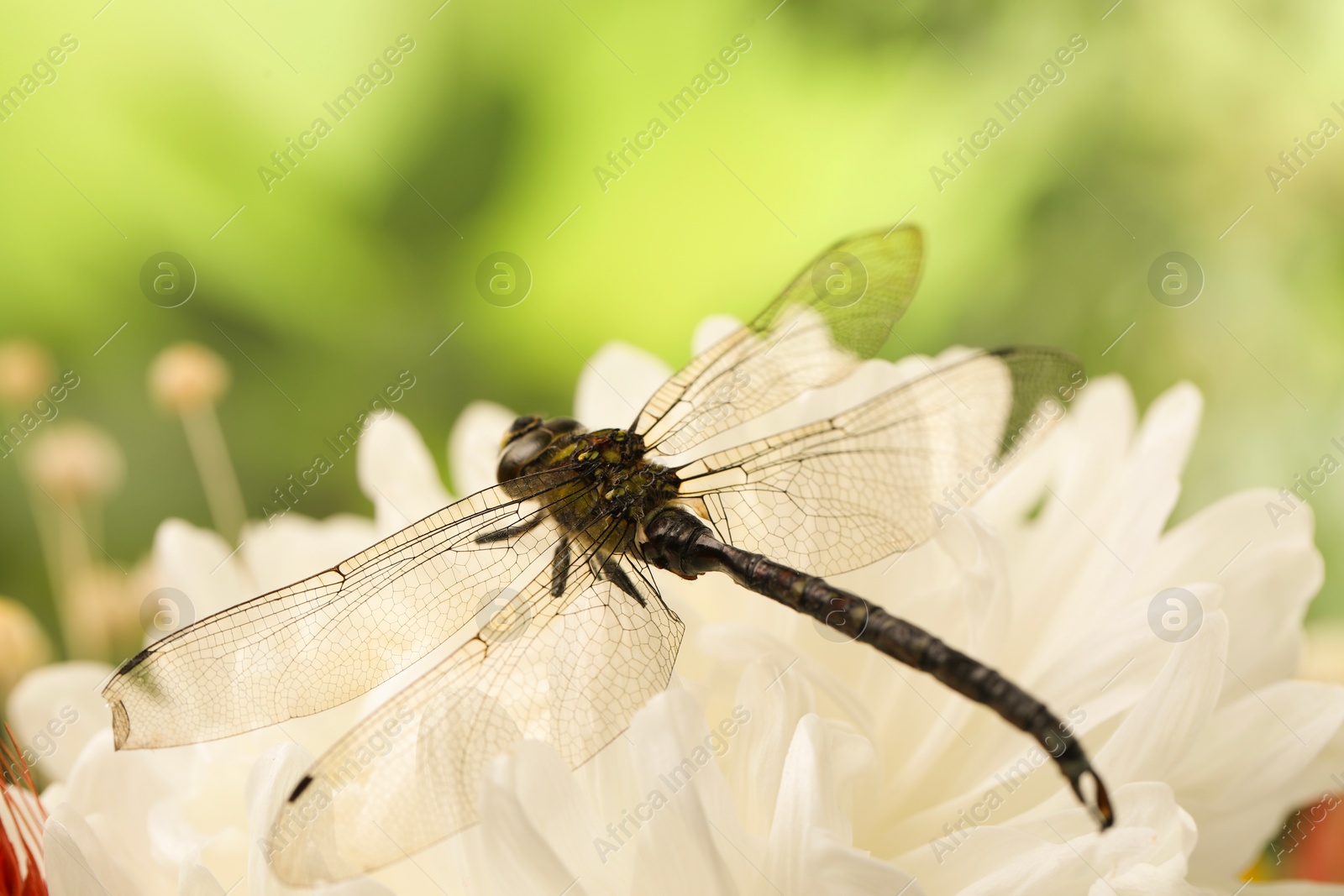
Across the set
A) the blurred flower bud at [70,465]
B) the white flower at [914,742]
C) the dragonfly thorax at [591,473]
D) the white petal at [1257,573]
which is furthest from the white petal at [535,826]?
the blurred flower bud at [70,465]

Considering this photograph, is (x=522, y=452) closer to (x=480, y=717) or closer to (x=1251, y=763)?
(x=480, y=717)

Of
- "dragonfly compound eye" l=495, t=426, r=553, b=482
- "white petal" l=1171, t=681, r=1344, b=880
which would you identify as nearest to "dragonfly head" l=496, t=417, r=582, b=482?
"dragonfly compound eye" l=495, t=426, r=553, b=482

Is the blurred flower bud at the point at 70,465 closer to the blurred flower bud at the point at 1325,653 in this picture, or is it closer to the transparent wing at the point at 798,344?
the transparent wing at the point at 798,344

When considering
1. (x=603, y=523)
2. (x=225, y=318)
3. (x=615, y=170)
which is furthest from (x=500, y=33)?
(x=603, y=523)

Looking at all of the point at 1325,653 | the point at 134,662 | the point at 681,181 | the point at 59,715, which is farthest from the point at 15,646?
the point at 1325,653

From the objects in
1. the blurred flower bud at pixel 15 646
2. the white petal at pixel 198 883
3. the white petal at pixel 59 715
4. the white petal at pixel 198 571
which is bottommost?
the white petal at pixel 198 883

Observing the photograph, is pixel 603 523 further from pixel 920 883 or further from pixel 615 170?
pixel 615 170
